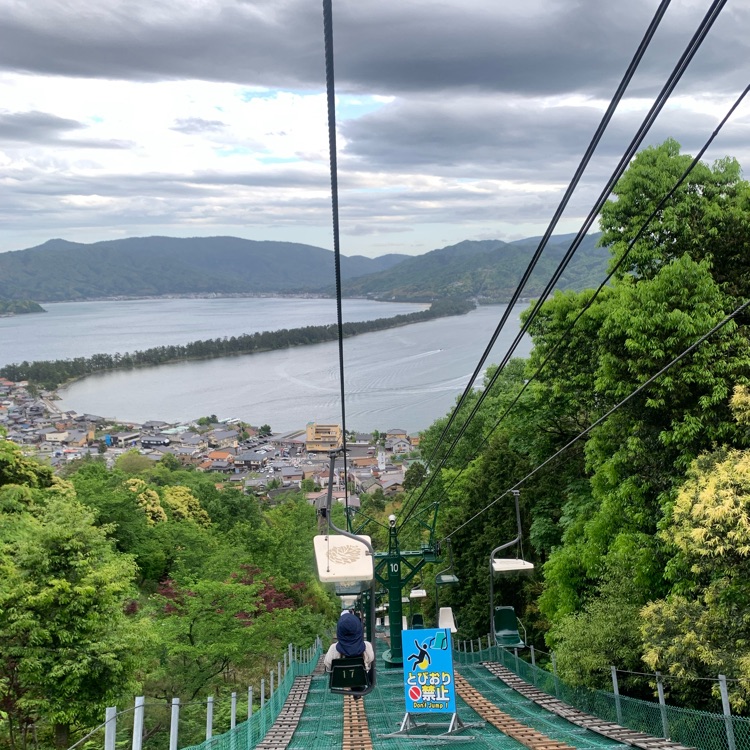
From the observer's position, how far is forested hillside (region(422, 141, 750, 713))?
32.6ft

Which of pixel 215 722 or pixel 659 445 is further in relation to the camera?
pixel 215 722

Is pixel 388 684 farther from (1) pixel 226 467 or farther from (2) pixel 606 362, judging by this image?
(1) pixel 226 467

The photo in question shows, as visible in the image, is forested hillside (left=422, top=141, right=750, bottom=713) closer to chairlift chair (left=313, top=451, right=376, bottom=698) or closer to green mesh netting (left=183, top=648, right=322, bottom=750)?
chairlift chair (left=313, top=451, right=376, bottom=698)

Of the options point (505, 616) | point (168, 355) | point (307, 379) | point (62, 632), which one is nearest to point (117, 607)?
point (62, 632)

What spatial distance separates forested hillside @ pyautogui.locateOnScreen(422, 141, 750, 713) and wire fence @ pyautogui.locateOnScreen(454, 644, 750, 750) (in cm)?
32

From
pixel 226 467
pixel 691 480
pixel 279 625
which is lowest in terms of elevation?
pixel 279 625

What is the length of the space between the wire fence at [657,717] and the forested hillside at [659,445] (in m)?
0.32

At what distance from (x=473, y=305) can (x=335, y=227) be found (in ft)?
570

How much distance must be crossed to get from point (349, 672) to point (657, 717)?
3452 millimetres

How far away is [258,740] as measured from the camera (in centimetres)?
948

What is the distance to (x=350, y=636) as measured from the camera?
377 inches

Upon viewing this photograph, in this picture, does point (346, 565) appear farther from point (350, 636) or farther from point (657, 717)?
point (657, 717)

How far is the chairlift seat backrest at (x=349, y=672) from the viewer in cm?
957

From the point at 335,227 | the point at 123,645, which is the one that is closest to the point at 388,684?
the point at 123,645
